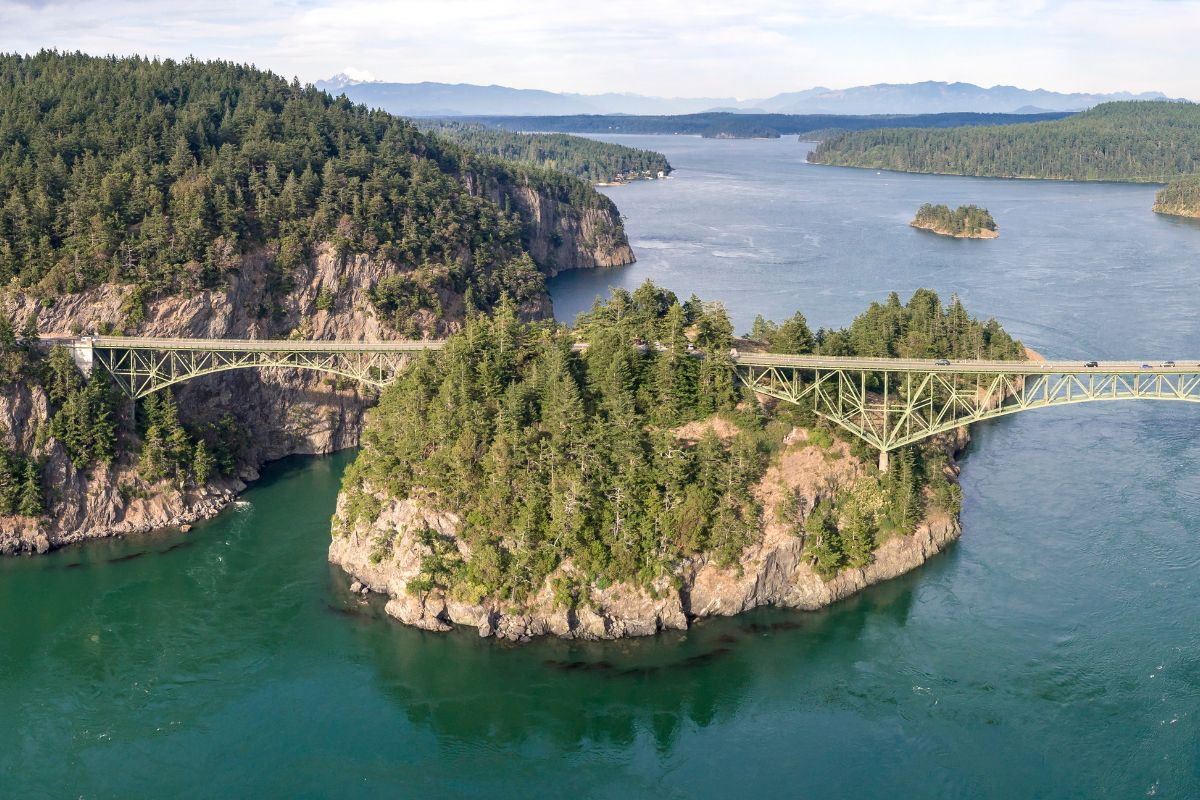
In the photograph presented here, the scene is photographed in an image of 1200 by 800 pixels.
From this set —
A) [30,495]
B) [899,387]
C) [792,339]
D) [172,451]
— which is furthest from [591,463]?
[30,495]

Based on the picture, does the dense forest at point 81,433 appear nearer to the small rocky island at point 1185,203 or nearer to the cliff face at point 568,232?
the cliff face at point 568,232

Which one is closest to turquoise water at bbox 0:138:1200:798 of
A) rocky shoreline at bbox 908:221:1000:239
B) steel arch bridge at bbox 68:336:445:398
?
steel arch bridge at bbox 68:336:445:398

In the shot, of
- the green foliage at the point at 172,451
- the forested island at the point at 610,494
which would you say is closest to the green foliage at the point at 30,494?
the green foliage at the point at 172,451

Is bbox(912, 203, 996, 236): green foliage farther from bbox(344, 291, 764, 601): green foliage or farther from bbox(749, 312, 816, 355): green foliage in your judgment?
bbox(344, 291, 764, 601): green foliage

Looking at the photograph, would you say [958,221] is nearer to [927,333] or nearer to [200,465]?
[927,333]

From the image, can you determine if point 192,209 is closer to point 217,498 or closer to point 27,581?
point 217,498

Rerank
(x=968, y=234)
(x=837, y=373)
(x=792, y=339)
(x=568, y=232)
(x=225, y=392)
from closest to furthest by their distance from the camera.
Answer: (x=837, y=373)
(x=792, y=339)
(x=225, y=392)
(x=568, y=232)
(x=968, y=234)

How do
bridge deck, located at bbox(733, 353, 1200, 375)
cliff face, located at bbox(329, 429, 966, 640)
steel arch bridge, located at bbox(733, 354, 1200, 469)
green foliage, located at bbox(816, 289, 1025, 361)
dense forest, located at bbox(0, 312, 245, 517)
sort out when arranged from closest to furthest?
cliff face, located at bbox(329, 429, 966, 640)
steel arch bridge, located at bbox(733, 354, 1200, 469)
bridge deck, located at bbox(733, 353, 1200, 375)
dense forest, located at bbox(0, 312, 245, 517)
green foliage, located at bbox(816, 289, 1025, 361)

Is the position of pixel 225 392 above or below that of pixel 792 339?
below
